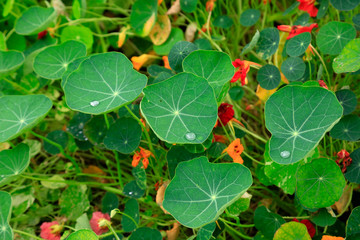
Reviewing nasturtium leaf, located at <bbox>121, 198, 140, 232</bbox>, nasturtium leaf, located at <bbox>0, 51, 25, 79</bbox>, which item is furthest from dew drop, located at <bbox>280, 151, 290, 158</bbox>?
nasturtium leaf, located at <bbox>0, 51, 25, 79</bbox>

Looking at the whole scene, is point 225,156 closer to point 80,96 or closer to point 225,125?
point 225,125

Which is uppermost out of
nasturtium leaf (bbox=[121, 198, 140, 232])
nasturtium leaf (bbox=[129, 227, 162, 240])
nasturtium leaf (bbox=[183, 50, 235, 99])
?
nasturtium leaf (bbox=[183, 50, 235, 99])

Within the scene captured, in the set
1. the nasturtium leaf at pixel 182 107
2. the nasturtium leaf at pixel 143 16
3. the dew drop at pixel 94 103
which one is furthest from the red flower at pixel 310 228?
the nasturtium leaf at pixel 143 16

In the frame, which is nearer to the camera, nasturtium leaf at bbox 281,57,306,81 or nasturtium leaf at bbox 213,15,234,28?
nasturtium leaf at bbox 281,57,306,81

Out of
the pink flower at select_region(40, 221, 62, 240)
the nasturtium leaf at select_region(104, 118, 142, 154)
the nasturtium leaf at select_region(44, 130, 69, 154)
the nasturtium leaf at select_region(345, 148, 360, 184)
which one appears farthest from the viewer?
the nasturtium leaf at select_region(44, 130, 69, 154)

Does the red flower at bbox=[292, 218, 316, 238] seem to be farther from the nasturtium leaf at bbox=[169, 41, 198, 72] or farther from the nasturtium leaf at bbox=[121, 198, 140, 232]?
the nasturtium leaf at bbox=[169, 41, 198, 72]

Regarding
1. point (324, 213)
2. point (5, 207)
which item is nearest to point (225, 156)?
point (324, 213)
